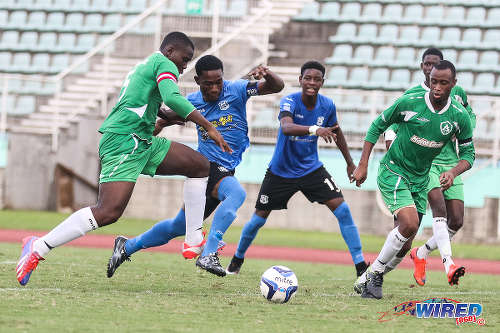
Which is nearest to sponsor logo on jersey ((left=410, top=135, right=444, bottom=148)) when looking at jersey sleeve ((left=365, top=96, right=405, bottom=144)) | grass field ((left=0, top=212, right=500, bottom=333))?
jersey sleeve ((left=365, top=96, right=405, bottom=144))

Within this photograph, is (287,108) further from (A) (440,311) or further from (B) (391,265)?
(A) (440,311)

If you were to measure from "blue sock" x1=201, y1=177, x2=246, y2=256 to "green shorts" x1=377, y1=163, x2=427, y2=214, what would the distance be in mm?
1473

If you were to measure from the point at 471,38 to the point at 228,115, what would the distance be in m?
13.6

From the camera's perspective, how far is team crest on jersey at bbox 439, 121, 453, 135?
7.79 metres

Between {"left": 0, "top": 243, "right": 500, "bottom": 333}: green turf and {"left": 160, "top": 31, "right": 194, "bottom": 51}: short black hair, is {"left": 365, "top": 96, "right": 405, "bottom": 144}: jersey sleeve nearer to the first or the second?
{"left": 0, "top": 243, "right": 500, "bottom": 333}: green turf

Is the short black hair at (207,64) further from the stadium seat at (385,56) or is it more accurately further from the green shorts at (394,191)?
the stadium seat at (385,56)

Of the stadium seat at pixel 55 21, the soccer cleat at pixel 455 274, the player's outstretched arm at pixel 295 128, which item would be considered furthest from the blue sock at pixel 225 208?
the stadium seat at pixel 55 21

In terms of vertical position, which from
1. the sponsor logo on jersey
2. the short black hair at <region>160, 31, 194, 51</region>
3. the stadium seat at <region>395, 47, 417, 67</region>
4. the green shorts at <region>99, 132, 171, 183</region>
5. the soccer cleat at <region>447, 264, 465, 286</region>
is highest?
the stadium seat at <region>395, 47, 417, 67</region>

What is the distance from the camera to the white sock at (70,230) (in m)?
7.18

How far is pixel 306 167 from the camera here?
9758mm

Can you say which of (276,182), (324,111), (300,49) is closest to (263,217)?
(276,182)

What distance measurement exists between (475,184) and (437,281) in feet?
25.9

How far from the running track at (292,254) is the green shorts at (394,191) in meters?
4.87

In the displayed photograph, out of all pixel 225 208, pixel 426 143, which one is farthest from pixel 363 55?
pixel 426 143
